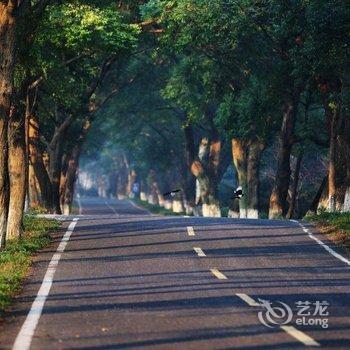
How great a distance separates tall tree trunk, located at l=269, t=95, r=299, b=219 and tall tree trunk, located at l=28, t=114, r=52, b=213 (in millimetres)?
9494

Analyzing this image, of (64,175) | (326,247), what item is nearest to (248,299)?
(326,247)

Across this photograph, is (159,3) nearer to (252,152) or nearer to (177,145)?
(252,152)

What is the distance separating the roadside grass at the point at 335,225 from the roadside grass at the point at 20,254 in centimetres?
740

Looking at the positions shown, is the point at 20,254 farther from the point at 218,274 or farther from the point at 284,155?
the point at 284,155

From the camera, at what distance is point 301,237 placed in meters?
27.1

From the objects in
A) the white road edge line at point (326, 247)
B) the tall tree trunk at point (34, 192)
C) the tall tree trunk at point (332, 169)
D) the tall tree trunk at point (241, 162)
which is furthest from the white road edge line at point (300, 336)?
the tall tree trunk at point (241, 162)

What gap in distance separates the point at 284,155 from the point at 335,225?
13.5 metres

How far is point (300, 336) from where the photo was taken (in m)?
12.2

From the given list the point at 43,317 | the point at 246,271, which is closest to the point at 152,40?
the point at 246,271

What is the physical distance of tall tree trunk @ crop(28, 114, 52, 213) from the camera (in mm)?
43688

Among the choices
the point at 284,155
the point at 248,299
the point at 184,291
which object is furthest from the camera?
Answer: the point at 284,155

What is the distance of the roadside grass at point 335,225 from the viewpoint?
2708 cm

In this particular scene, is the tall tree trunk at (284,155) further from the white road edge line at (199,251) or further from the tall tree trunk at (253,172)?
the white road edge line at (199,251)

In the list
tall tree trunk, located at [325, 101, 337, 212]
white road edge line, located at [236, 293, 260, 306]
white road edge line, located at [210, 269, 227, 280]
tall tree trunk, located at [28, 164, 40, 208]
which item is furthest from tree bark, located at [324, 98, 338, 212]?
white road edge line, located at [236, 293, 260, 306]
